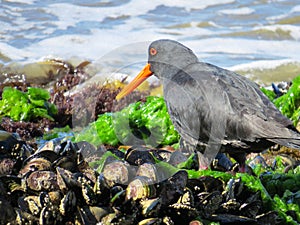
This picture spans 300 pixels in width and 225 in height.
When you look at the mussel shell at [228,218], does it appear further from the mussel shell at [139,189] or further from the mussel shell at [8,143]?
the mussel shell at [8,143]

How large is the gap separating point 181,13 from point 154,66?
29.2 ft

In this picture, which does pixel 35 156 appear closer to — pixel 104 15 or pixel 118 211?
pixel 118 211

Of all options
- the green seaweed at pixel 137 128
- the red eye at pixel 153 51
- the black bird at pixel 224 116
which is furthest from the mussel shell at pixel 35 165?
the red eye at pixel 153 51

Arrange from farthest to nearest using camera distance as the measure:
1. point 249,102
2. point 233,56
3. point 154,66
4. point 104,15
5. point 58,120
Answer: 1. point 104,15
2. point 233,56
3. point 58,120
4. point 154,66
5. point 249,102

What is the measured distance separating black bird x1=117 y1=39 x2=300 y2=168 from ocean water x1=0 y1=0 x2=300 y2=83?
4.59 m

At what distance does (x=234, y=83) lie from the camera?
13.6 ft

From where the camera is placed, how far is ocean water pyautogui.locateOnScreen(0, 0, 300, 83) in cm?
1048

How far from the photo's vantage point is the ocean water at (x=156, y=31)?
34.4ft

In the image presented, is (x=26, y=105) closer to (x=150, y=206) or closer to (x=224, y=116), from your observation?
(x=224, y=116)

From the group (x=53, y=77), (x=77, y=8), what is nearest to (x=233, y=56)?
(x=53, y=77)

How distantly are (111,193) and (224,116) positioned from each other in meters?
1.56

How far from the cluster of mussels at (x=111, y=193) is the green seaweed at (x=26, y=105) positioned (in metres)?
2.42

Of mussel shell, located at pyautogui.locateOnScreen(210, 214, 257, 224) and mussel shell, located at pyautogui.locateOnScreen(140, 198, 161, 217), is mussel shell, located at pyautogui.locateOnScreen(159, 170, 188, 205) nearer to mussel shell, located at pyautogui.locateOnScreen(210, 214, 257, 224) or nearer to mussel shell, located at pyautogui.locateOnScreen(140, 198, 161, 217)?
mussel shell, located at pyautogui.locateOnScreen(140, 198, 161, 217)

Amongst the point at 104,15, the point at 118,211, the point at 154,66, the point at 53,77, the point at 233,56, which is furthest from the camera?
the point at 104,15
